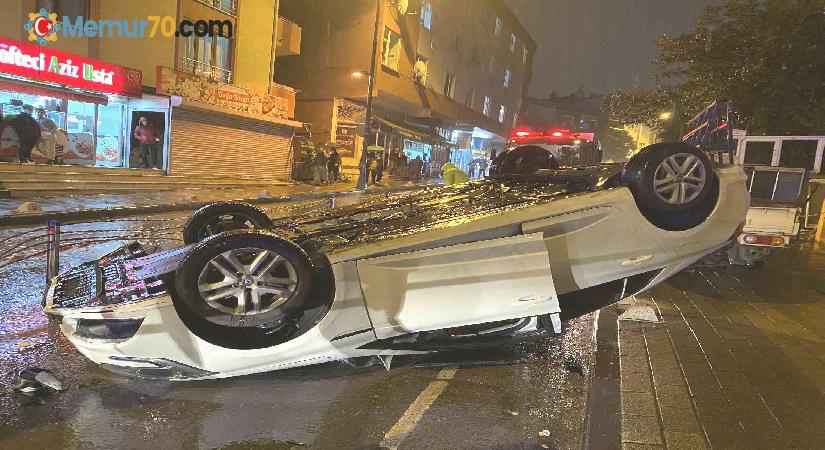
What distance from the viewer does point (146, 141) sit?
1820 cm

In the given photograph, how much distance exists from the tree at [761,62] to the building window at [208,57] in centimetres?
1592

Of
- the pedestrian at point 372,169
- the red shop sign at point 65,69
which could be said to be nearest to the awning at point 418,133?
the pedestrian at point 372,169

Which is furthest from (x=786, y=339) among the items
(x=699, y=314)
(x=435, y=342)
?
(x=435, y=342)

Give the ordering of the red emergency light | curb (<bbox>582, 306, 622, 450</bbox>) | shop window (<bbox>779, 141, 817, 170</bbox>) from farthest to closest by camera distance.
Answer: the red emergency light < shop window (<bbox>779, 141, 817, 170</bbox>) < curb (<bbox>582, 306, 622, 450</bbox>)

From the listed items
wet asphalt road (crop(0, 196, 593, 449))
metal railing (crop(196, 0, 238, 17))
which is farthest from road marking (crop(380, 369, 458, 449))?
metal railing (crop(196, 0, 238, 17))

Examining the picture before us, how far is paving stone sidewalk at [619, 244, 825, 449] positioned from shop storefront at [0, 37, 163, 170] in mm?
15248

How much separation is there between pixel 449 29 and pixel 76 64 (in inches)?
1125

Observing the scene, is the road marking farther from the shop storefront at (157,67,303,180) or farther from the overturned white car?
the shop storefront at (157,67,303,180)

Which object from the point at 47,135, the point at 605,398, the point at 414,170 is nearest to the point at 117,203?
the point at 47,135

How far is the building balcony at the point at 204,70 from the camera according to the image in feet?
64.4

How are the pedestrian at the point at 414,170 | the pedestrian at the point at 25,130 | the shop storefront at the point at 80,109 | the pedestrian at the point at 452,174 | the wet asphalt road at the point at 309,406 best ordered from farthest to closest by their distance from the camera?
the pedestrian at the point at 414,170
the pedestrian at the point at 25,130
the shop storefront at the point at 80,109
the pedestrian at the point at 452,174
the wet asphalt road at the point at 309,406

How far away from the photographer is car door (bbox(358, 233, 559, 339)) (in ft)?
11.5

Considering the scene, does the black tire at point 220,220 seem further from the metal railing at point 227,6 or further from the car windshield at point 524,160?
the metal railing at point 227,6

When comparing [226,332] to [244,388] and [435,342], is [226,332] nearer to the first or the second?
[244,388]
